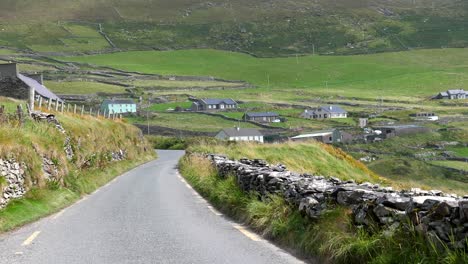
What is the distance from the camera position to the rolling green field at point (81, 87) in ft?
549

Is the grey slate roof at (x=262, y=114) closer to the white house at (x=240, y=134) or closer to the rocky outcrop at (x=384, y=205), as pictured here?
the white house at (x=240, y=134)

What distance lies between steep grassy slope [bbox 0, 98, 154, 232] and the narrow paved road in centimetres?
82

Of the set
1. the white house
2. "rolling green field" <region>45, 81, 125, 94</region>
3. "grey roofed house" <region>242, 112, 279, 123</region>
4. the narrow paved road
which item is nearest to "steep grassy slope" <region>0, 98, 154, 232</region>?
the narrow paved road

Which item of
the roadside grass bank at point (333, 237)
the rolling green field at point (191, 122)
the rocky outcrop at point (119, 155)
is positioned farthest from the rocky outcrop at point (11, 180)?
the rolling green field at point (191, 122)

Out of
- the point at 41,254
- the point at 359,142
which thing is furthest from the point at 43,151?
the point at 359,142

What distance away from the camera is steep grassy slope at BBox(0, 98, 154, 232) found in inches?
729

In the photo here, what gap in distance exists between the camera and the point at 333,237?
413 inches

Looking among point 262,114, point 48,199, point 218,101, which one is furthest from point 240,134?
point 48,199

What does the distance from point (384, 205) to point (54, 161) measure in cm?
1741

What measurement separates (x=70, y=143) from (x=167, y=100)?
139 metres

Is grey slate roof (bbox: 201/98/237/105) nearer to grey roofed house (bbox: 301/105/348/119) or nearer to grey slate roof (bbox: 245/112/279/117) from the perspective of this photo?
grey slate roof (bbox: 245/112/279/117)

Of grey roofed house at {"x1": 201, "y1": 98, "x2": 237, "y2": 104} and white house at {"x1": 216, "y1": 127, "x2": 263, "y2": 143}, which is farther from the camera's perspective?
grey roofed house at {"x1": 201, "y1": 98, "x2": 237, "y2": 104}

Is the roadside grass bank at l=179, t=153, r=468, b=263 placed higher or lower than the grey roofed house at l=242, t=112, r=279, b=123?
higher

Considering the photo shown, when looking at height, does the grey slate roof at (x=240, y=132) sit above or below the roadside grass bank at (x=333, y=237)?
below
